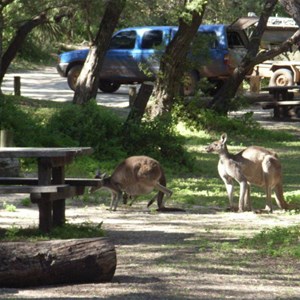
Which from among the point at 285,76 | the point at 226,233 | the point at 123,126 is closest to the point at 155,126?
the point at 123,126

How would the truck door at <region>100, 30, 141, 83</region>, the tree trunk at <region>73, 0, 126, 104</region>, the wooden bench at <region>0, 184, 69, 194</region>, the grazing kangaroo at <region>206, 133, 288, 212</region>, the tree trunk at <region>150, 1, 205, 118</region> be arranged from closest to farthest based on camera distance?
the wooden bench at <region>0, 184, 69, 194</region> < the grazing kangaroo at <region>206, 133, 288, 212</region> < the tree trunk at <region>73, 0, 126, 104</region> < the tree trunk at <region>150, 1, 205, 118</region> < the truck door at <region>100, 30, 141, 83</region>

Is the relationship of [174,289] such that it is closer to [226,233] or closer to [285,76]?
[226,233]

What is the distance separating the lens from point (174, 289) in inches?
375

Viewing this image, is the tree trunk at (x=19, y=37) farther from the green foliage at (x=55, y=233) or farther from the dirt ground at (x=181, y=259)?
the green foliage at (x=55, y=233)

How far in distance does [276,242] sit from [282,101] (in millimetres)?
20972

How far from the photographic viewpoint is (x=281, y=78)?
40.3 m

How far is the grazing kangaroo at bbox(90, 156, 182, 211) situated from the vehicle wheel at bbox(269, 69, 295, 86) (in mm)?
24698

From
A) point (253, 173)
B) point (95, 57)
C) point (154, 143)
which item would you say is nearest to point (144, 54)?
point (95, 57)

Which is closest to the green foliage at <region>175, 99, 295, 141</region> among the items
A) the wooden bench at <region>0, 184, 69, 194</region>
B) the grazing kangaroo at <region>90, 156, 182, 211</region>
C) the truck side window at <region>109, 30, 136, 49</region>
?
the truck side window at <region>109, 30, 136, 49</region>

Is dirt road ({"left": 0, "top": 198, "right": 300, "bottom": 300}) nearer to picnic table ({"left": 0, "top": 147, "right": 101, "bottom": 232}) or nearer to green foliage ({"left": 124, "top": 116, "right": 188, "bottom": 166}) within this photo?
picnic table ({"left": 0, "top": 147, "right": 101, "bottom": 232})

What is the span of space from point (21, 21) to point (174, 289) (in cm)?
1818

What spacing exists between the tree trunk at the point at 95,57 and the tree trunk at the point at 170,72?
1534 mm

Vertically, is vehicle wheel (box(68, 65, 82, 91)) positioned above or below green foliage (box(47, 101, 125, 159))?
below

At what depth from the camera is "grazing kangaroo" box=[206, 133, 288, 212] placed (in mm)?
15781
